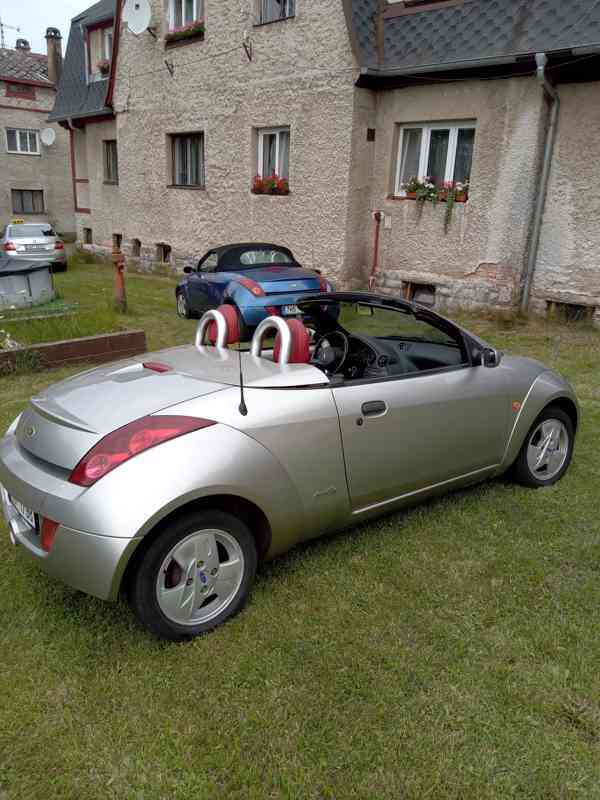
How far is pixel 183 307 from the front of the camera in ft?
37.4

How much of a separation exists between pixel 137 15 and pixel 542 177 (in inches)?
430

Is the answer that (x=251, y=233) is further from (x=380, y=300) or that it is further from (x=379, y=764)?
(x=379, y=764)

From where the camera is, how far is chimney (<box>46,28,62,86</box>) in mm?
30875

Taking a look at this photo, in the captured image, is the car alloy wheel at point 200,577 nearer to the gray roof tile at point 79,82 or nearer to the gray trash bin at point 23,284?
the gray trash bin at point 23,284

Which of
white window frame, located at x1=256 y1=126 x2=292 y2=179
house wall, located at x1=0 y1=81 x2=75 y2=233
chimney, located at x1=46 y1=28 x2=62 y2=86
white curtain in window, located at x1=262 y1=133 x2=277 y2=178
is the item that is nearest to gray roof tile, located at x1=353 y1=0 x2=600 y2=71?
white window frame, located at x1=256 y1=126 x2=292 y2=179

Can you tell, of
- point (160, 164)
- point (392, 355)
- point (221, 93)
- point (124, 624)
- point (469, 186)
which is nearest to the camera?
point (124, 624)

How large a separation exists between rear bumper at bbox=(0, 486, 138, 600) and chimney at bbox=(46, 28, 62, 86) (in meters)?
33.8

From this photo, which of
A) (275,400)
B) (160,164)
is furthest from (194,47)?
(275,400)

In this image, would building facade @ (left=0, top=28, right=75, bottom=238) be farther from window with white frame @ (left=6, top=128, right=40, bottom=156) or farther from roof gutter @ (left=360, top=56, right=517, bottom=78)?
roof gutter @ (left=360, top=56, right=517, bottom=78)

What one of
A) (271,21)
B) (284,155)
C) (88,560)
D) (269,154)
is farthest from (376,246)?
(88,560)

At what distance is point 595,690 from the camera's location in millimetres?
2662

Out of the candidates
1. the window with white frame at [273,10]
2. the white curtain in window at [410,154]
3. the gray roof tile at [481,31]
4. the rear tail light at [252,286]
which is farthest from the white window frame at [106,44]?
the rear tail light at [252,286]

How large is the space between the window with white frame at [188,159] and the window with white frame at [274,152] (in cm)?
211

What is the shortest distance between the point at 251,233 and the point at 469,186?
5214 mm
